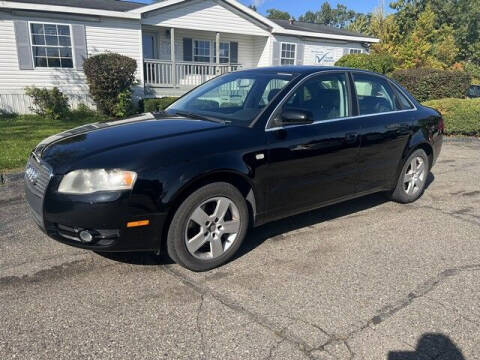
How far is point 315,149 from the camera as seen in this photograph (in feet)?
12.5

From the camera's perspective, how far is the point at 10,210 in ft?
15.0

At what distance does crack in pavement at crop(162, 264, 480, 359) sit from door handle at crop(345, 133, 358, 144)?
1.51 meters

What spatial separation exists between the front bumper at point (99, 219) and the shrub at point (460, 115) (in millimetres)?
9884

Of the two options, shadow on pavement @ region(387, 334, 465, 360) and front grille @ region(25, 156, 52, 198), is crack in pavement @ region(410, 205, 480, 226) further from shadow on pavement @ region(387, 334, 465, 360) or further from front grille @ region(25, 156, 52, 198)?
front grille @ region(25, 156, 52, 198)

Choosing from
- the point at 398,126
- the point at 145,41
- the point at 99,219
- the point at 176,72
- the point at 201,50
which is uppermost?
the point at 145,41

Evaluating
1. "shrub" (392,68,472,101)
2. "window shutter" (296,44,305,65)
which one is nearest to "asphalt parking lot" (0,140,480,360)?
"shrub" (392,68,472,101)

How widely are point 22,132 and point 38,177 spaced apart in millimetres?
6916

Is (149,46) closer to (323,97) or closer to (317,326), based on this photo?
(323,97)

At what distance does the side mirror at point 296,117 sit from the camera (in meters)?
3.52

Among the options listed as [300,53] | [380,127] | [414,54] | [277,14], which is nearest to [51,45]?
[300,53]

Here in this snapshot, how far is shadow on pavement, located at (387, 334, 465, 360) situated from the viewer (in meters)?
2.42

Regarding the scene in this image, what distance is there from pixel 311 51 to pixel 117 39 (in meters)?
10.1

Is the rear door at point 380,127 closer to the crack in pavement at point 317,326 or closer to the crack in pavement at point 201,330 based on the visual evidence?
the crack in pavement at point 317,326

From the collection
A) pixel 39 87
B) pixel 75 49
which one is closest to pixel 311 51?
pixel 75 49
